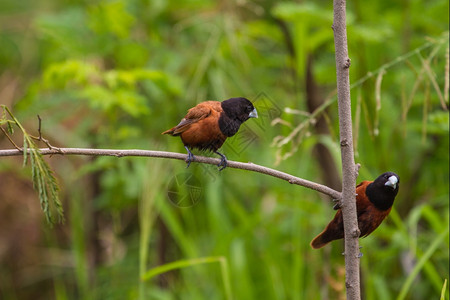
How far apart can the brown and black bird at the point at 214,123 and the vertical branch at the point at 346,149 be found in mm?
422

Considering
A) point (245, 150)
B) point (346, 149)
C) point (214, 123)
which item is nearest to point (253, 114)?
point (214, 123)

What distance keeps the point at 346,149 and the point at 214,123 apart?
23.2 inches

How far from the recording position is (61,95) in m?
3.72

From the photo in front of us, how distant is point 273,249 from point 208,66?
114 centimetres

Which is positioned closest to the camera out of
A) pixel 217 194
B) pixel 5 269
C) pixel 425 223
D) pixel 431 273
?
pixel 431 273

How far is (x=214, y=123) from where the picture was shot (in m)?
1.84

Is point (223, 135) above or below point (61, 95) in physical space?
below

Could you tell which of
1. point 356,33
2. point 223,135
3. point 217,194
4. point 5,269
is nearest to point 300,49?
point 356,33

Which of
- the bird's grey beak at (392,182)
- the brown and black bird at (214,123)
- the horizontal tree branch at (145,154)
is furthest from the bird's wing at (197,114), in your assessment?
the bird's grey beak at (392,182)

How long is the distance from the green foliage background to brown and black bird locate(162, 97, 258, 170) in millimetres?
987

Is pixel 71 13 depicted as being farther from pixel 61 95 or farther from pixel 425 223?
pixel 425 223

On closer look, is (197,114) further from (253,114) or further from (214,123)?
(253,114)

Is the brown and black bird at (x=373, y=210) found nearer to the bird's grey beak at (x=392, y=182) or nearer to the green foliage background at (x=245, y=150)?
the bird's grey beak at (x=392, y=182)

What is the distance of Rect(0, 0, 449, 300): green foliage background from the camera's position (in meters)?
3.21
